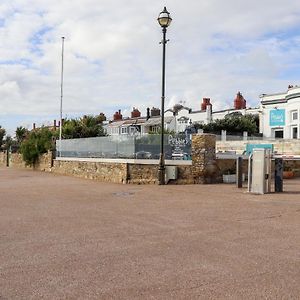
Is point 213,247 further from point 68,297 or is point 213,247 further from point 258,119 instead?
point 258,119

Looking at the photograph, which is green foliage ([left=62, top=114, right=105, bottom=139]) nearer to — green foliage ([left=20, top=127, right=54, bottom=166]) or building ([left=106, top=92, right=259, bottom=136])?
green foliage ([left=20, top=127, right=54, bottom=166])

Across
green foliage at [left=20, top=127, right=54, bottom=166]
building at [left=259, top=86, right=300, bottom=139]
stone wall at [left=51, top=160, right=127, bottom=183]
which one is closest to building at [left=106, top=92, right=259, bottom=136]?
building at [left=259, top=86, right=300, bottom=139]

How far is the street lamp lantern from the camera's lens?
18812mm

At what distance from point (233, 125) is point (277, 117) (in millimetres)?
5684

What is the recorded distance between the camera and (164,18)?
18.8 meters

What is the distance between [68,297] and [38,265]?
1456 mm

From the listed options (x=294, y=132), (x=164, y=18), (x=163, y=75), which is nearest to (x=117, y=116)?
(x=294, y=132)

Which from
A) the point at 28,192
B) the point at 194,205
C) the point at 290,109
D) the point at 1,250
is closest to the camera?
the point at 1,250

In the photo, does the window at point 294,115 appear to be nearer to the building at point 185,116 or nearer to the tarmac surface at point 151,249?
the building at point 185,116

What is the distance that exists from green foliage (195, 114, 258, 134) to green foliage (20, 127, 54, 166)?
77.4 ft

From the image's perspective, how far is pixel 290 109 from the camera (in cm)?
5275

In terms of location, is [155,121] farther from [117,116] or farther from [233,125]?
[117,116]

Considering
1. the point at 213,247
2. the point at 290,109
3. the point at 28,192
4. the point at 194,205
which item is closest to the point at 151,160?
the point at 28,192

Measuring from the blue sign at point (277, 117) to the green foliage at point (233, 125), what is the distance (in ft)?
10.1
